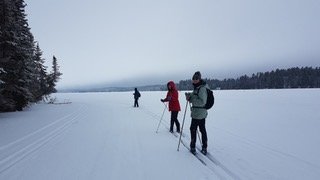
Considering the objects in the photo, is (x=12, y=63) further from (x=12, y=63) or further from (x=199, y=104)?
(x=199, y=104)

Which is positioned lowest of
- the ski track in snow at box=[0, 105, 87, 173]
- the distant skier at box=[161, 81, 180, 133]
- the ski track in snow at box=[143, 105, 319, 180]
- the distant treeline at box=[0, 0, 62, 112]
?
the ski track in snow at box=[143, 105, 319, 180]

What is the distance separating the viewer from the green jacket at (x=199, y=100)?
718 cm

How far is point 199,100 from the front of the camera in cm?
730

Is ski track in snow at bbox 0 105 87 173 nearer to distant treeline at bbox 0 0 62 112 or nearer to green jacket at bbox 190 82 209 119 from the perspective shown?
green jacket at bbox 190 82 209 119

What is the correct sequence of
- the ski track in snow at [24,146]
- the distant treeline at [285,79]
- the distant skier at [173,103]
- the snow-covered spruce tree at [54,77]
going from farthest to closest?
1. the distant treeline at [285,79]
2. the snow-covered spruce tree at [54,77]
3. the distant skier at [173,103]
4. the ski track in snow at [24,146]

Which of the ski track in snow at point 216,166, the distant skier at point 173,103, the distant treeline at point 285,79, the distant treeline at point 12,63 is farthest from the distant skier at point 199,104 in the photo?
the distant treeline at point 285,79

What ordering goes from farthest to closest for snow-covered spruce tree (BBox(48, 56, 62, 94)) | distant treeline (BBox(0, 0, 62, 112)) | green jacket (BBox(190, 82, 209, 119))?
snow-covered spruce tree (BBox(48, 56, 62, 94)) → distant treeline (BBox(0, 0, 62, 112)) → green jacket (BBox(190, 82, 209, 119))

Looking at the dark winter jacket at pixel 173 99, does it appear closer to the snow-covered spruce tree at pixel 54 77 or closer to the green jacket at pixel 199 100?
the green jacket at pixel 199 100

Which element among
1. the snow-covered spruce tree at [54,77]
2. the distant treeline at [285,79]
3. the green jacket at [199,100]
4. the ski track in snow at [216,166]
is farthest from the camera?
the distant treeline at [285,79]

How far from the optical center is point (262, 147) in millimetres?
8062

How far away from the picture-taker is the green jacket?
7.18 meters

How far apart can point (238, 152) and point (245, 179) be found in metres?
2.24

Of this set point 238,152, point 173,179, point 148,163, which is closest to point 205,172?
point 173,179

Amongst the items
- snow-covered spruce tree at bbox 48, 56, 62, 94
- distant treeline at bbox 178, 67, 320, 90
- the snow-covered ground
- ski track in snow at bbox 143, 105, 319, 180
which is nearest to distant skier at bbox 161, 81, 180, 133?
the snow-covered ground
